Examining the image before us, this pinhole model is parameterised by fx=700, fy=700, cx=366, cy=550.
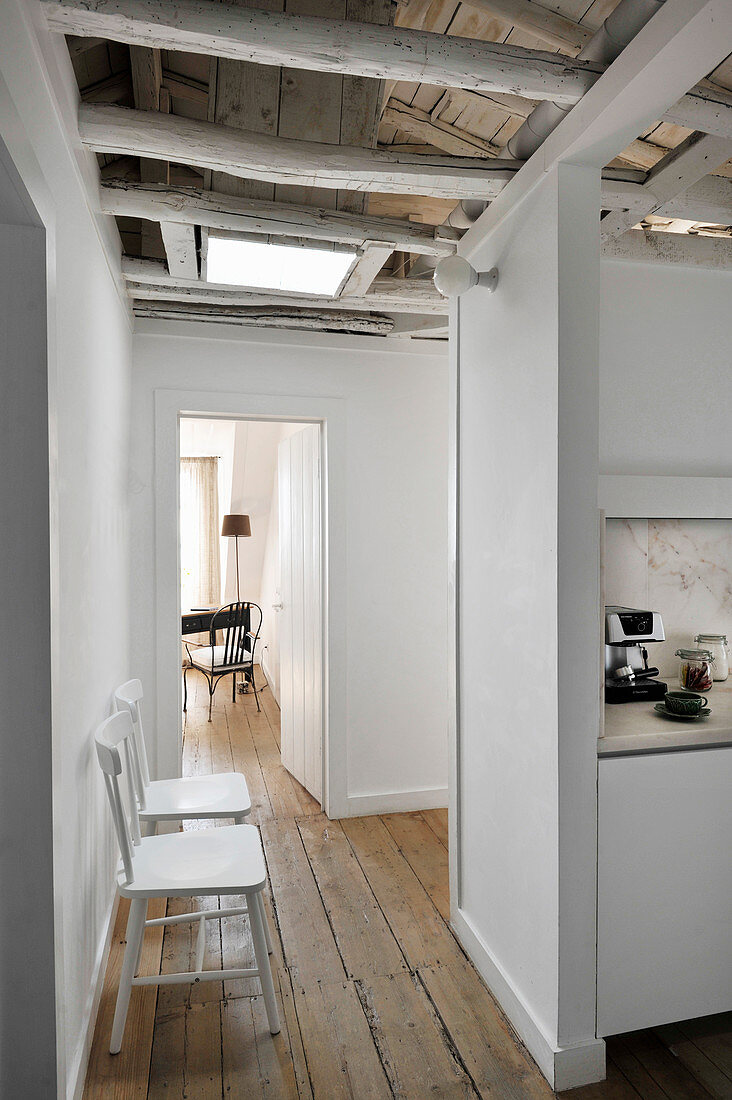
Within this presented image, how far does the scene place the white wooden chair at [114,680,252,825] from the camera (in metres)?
2.40

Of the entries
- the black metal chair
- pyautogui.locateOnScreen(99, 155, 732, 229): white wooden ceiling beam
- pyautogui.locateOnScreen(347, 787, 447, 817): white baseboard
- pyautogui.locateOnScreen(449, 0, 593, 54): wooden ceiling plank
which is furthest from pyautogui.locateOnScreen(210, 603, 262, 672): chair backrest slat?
pyautogui.locateOnScreen(449, 0, 593, 54): wooden ceiling plank

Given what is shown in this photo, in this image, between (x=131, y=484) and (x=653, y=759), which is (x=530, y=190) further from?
(x=131, y=484)

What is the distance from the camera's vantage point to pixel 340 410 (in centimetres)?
354

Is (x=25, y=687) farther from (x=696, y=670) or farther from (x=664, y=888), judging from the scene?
(x=696, y=670)

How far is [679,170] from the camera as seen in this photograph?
1963mm

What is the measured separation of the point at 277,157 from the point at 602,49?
829mm

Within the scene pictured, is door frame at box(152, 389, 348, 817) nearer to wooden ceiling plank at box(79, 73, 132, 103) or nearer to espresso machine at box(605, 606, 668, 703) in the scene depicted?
wooden ceiling plank at box(79, 73, 132, 103)

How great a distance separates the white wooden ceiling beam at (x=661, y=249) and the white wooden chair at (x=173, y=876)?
7.24 feet

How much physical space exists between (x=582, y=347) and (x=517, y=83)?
617mm

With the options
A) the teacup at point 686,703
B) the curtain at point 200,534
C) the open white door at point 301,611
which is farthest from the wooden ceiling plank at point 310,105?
the curtain at point 200,534

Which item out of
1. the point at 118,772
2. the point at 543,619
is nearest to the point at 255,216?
the point at 543,619

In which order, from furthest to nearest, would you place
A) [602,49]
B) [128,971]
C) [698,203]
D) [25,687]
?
1. [698,203]
2. [128,971]
3. [602,49]
4. [25,687]

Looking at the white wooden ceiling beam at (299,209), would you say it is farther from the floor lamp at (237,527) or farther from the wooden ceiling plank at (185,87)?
the floor lamp at (237,527)

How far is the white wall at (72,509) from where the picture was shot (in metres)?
1.38
